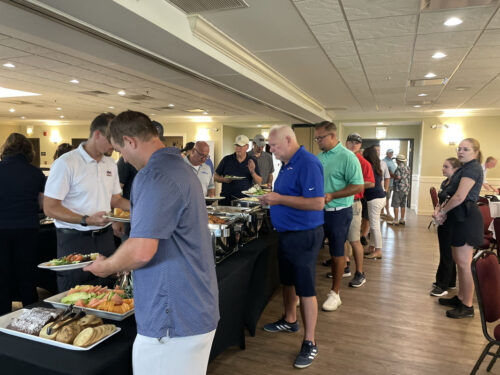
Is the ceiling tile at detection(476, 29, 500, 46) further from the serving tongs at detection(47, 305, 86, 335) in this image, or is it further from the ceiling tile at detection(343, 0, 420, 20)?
the serving tongs at detection(47, 305, 86, 335)

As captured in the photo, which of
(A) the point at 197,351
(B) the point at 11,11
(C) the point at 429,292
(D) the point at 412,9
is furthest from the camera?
(C) the point at 429,292

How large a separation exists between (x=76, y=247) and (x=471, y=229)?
9.71 feet

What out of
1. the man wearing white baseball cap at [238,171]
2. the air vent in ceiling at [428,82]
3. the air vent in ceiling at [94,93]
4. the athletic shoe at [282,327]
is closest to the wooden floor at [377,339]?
the athletic shoe at [282,327]

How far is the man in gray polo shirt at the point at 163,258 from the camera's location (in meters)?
1.07

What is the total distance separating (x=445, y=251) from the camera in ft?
11.2

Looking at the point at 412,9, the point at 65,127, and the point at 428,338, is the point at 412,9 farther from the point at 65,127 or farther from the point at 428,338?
the point at 65,127

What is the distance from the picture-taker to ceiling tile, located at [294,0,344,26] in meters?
2.62

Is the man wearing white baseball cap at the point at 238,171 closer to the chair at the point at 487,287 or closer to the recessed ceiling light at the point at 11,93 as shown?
the chair at the point at 487,287

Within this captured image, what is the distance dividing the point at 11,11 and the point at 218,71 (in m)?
2.14

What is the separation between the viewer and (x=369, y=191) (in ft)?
15.0

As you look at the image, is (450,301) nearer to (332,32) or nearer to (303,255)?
(303,255)

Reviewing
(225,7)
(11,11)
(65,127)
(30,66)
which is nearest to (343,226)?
(225,7)

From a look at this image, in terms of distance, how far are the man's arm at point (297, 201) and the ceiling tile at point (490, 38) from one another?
249 centimetres

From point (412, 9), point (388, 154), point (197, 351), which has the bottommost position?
point (197, 351)
